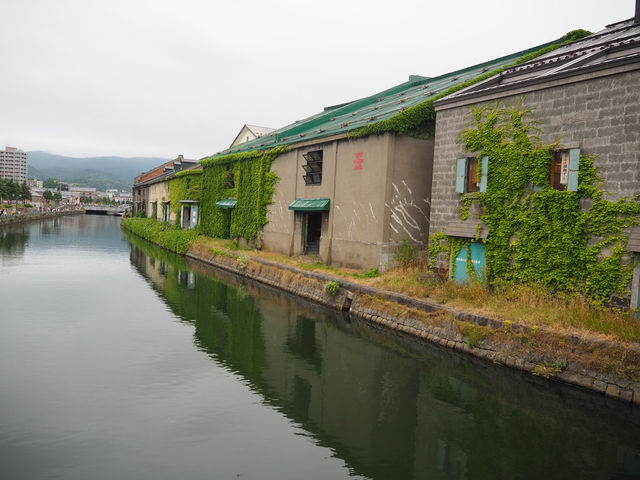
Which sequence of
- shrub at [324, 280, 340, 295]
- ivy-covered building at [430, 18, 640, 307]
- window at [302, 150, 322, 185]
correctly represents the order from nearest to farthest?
ivy-covered building at [430, 18, 640, 307] < shrub at [324, 280, 340, 295] < window at [302, 150, 322, 185]

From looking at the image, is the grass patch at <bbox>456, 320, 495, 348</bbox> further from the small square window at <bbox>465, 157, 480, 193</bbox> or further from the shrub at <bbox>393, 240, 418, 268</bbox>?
the shrub at <bbox>393, 240, 418, 268</bbox>

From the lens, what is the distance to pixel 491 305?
39.8ft

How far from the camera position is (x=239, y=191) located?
30.7 m

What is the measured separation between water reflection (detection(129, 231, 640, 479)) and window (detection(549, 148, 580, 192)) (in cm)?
482

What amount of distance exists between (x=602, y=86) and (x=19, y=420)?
13457 mm

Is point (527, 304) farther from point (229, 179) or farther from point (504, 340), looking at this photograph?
point (229, 179)

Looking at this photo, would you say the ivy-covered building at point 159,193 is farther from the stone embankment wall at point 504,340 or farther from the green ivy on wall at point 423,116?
the stone embankment wall at point 504,340

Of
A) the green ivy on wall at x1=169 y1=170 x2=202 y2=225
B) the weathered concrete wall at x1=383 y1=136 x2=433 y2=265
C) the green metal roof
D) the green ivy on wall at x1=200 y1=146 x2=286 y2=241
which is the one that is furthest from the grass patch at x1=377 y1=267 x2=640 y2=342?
the green ivy on wall at x1=169 y1=170 x2=202 y2=225

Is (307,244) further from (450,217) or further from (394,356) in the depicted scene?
(394,356)

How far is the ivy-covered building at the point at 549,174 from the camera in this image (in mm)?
10812

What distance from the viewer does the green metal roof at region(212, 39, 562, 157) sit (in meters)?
20.0

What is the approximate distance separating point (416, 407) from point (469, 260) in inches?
253

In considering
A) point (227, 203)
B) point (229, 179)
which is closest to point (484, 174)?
point (227, 203)

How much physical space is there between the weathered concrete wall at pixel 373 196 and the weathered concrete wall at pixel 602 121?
499 cm
